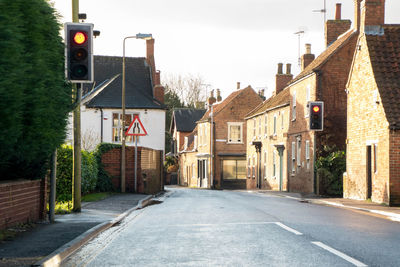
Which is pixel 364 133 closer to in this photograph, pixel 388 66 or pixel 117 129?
pixel 388 66

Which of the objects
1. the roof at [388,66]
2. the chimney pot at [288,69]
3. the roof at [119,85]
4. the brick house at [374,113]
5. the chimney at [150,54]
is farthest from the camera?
the chimney at [150,54]

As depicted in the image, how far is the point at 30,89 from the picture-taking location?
33.1ft

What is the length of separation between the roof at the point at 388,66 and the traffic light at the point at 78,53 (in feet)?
44.0

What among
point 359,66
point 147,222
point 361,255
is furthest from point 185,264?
point 359,66

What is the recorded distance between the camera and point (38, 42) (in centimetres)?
1059

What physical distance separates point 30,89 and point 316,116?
16796 mm

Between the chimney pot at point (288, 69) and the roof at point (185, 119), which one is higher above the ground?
the chimney pot at point (288, 69)

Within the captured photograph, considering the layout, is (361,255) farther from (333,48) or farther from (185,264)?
(333,48)

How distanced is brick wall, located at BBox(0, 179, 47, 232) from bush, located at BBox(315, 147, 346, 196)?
20265 millimetres

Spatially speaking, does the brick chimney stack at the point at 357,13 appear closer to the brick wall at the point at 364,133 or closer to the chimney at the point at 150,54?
the brick wall at the point at 364,133

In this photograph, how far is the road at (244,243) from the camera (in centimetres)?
788

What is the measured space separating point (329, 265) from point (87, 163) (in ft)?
51.3

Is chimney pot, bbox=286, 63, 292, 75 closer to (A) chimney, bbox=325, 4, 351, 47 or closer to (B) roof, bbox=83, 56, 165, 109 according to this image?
(A) chimney, bbox=325, 4, 351, 47

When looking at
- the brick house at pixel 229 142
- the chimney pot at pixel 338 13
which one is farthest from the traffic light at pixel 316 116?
the brick house at pixel 229 142
